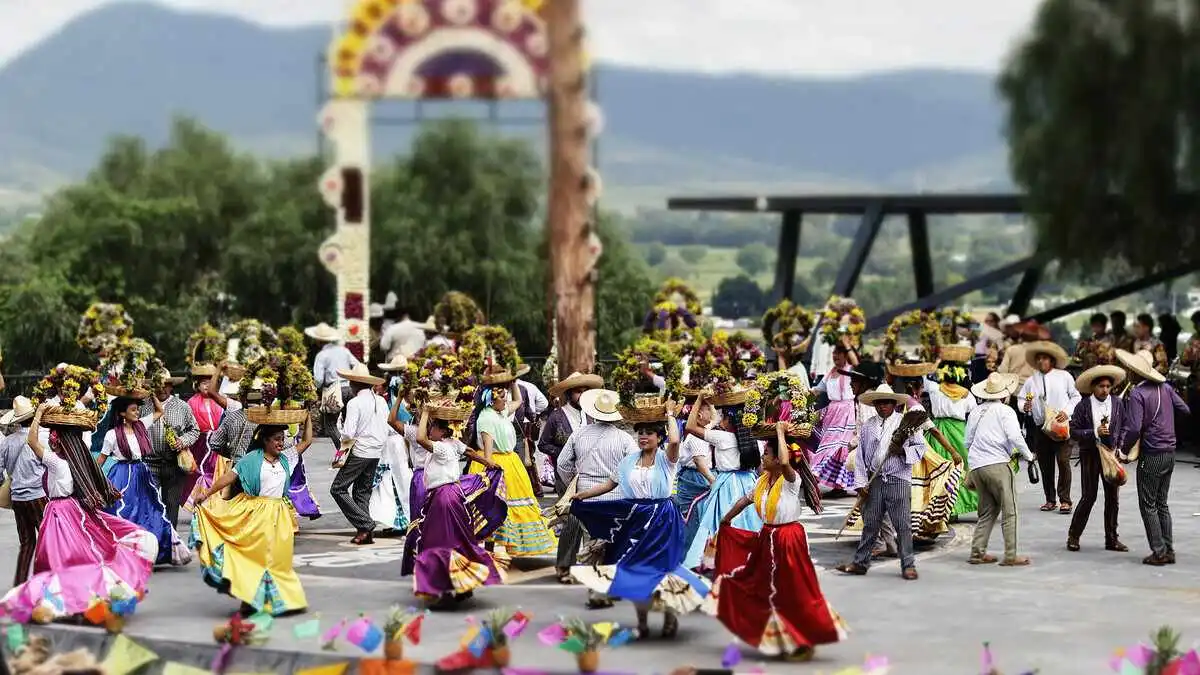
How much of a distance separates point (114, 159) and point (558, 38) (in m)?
41.8

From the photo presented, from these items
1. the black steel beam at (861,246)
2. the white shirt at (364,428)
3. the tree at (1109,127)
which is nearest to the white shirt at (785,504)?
the white shirt at (364,428)

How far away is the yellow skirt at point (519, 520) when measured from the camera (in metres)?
15.7

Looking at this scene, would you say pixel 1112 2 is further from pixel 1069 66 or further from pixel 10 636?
pixel 10 636

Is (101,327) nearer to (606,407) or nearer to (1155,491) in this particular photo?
(606,407)

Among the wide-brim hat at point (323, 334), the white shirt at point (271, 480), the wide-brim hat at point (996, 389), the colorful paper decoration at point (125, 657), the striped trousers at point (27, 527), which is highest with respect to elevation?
the wide-brim hat at point (323, 334)

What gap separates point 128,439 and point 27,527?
150cm

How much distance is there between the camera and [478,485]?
1450 cm

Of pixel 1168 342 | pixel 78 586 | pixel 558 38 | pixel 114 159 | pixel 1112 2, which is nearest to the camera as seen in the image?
pixel 78 586

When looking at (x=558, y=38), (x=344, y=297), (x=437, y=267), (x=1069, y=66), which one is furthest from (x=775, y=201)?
(x=437, y=267)

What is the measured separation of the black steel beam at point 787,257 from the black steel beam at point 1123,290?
14.0ft

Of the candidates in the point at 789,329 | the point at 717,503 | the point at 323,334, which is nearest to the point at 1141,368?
the point at 717,503

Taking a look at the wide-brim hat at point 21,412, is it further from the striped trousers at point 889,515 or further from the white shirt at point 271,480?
the striped trousers at point 889,515

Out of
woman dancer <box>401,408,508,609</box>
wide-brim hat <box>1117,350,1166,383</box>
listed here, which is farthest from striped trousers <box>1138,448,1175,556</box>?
woman dancer <box>401,408,508,609</box>

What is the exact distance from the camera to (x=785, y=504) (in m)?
12.8
